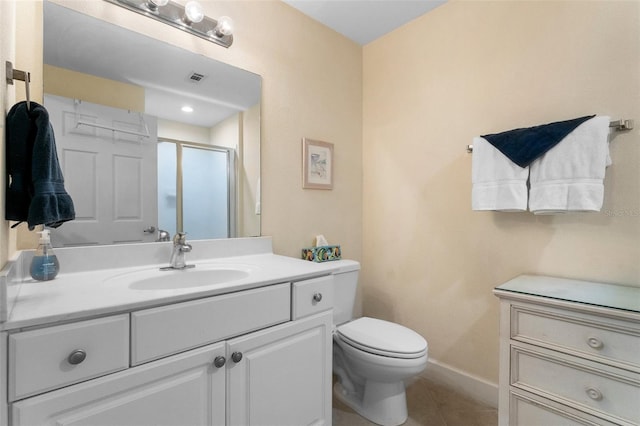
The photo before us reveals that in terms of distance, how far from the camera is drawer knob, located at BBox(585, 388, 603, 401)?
3.56 feet

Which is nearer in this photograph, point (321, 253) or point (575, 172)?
point (575, 172)

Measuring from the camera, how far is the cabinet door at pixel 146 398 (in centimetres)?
73

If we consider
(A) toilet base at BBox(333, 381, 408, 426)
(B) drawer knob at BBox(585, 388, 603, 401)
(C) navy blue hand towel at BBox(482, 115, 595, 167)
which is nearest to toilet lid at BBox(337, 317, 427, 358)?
(A) toilet base at BBox(333, 381, 408, 426)

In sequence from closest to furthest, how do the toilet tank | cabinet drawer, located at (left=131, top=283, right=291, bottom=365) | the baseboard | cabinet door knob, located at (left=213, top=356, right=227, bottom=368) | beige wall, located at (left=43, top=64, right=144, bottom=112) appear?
1. cabinet drawer, located at (left=131, top=283, right=291, bottom=365)
2. cabinet door knob, located at (left=213, top=356, right=227, bottom=368)
3. beige wall, located at (left=43, top=64, right=144, bottom=112)
4. the baseboard
5. the toilet tank

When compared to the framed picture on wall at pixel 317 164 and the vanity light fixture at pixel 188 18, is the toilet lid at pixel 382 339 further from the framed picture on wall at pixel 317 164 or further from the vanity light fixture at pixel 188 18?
the vanity light fixture at pixel 188 18

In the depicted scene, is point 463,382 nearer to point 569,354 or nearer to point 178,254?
point 569,354

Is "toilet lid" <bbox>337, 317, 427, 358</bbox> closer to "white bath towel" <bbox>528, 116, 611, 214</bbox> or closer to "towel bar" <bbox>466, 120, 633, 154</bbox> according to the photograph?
"white bath towel" <bbox>528, 116, 611, 214</bbox>

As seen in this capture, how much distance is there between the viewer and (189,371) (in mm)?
951

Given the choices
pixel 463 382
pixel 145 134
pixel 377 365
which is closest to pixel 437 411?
pixel 463 382

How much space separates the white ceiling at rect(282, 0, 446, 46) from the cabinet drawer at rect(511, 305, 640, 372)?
1.85 metres

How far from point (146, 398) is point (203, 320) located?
0.25 m

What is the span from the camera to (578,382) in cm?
113

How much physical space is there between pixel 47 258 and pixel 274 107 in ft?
4.35

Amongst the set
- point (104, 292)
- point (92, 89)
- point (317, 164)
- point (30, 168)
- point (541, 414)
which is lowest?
point (541, 414)
